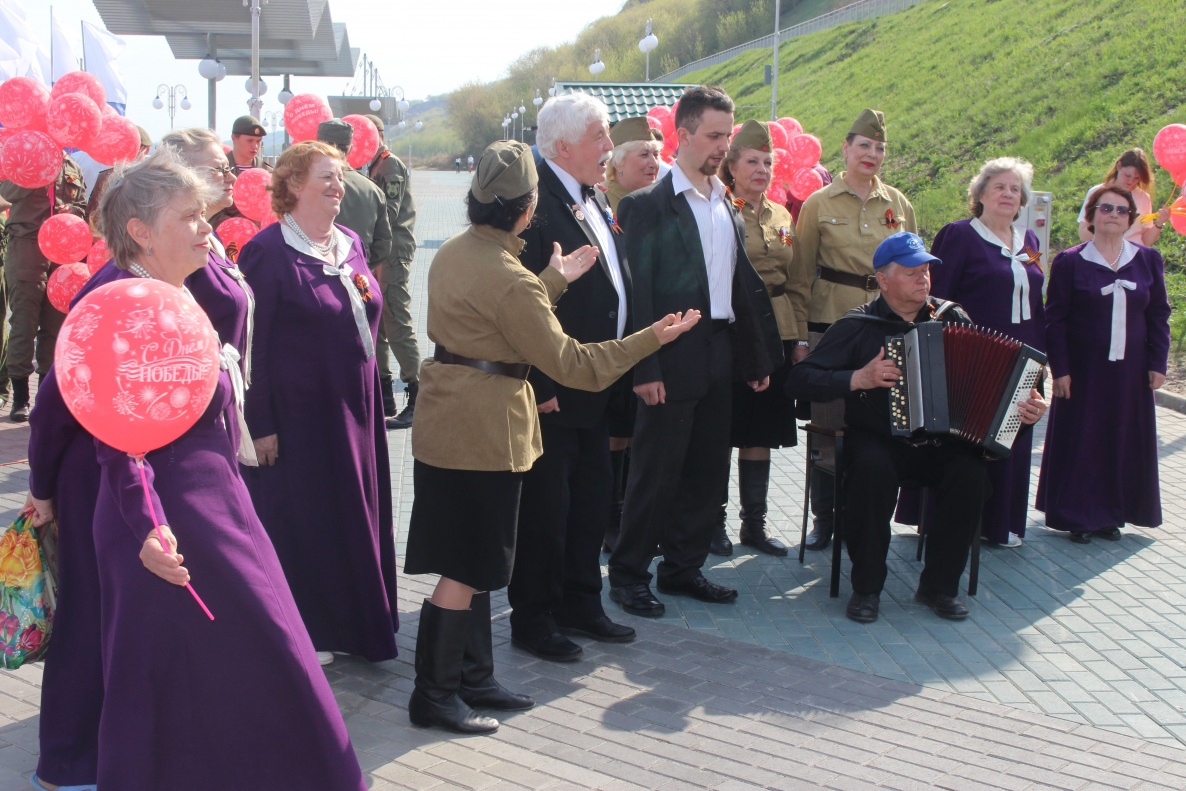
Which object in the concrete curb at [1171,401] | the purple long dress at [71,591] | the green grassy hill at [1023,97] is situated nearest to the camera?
the purple long dress at [71,591]

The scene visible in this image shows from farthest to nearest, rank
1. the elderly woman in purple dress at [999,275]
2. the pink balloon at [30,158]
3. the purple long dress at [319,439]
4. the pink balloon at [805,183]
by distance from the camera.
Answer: the pink balloon at [805,183] < the pink balloon at [30,158] < the elderly woman in purple dress at [999,275] < the purple long dress at [319,439]

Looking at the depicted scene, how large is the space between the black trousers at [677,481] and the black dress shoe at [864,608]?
29.7 inches

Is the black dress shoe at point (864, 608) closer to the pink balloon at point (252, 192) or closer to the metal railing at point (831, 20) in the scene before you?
the pink balloon at point (252, 192)

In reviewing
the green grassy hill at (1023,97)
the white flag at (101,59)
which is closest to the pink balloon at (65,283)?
the white flag at (101,59)

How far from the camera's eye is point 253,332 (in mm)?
4137

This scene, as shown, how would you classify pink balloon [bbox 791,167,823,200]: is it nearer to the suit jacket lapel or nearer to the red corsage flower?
the suit jacket lapel

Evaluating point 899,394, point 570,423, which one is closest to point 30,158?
point 570,423

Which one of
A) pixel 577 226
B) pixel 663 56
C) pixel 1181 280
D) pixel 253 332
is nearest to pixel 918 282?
pixel 577 226

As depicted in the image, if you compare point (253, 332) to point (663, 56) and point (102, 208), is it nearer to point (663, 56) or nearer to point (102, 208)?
point (102, 208)

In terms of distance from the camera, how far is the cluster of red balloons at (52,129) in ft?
24.9

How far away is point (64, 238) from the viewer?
7.83 m

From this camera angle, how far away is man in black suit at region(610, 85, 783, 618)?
5027 millimetres

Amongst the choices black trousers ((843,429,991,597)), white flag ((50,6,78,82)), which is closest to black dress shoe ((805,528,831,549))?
black trousers ((843,429,991,597))

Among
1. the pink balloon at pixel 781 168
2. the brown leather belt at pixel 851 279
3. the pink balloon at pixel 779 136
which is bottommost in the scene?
the brown leather belt at pixel 851 279
